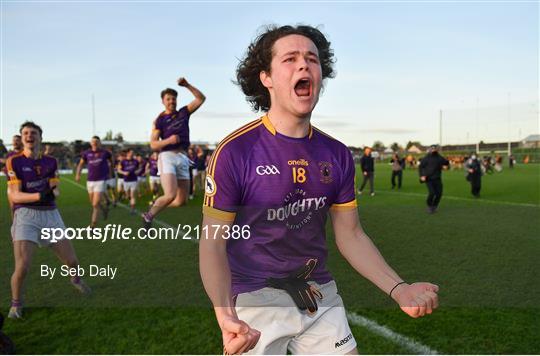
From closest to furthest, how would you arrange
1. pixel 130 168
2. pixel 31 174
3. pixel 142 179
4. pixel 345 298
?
1. pixel 31 174
2. pixel 345 298
3. pixel 130 168
4. pixel 142 179

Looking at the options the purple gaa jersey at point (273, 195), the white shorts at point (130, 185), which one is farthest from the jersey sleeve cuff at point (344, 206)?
the white shorts at point (130, 185)

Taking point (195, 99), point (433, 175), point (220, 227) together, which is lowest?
point (433, 175)

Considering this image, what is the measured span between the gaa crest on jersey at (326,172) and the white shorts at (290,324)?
54 cm

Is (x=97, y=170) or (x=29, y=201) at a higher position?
(x=97, y=170)

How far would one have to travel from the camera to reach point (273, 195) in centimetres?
224

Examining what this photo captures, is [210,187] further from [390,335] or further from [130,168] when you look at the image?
[130,168]

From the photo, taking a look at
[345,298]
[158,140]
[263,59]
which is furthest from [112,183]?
[263,59]

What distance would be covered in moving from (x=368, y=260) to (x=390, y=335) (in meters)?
2.61

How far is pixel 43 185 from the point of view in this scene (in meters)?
5.95

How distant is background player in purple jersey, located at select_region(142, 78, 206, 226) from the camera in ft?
25.8

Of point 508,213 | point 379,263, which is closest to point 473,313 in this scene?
point 379,263

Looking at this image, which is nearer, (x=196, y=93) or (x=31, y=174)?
(x=31, y=174)

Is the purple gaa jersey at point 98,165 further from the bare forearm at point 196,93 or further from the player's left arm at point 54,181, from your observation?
the player's left arm at point 54,181

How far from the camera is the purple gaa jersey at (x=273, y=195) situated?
2.15 meters
